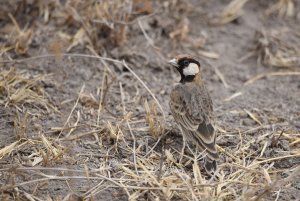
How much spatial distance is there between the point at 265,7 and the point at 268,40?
106 cm

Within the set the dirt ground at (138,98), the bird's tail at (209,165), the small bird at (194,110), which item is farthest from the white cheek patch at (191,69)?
the bird's tail at (209,165)

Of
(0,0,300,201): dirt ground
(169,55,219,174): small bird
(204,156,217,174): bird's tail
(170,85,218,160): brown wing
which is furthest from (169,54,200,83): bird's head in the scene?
(204,156,217,174): bird's tail

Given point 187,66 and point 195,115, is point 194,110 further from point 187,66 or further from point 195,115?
point 187,66

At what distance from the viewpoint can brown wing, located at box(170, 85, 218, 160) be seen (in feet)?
18.0

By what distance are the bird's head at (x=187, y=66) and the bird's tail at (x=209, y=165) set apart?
108cm

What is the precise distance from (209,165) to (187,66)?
120 centimetres

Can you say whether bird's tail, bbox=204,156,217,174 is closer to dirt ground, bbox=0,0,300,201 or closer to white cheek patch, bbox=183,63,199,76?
dirt ground, bbox=0,0,300,201

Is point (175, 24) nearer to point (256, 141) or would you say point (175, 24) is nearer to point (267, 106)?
point (267, 106)

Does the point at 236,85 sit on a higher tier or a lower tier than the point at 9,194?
lower

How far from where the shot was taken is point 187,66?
6.07m

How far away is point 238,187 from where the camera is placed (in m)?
5.13

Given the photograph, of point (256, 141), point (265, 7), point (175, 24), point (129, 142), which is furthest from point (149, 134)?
point (265, 7)

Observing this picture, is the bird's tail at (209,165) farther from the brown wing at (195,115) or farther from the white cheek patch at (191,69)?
the white cheek patch at (191,69)

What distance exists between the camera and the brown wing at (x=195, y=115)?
5.48m
